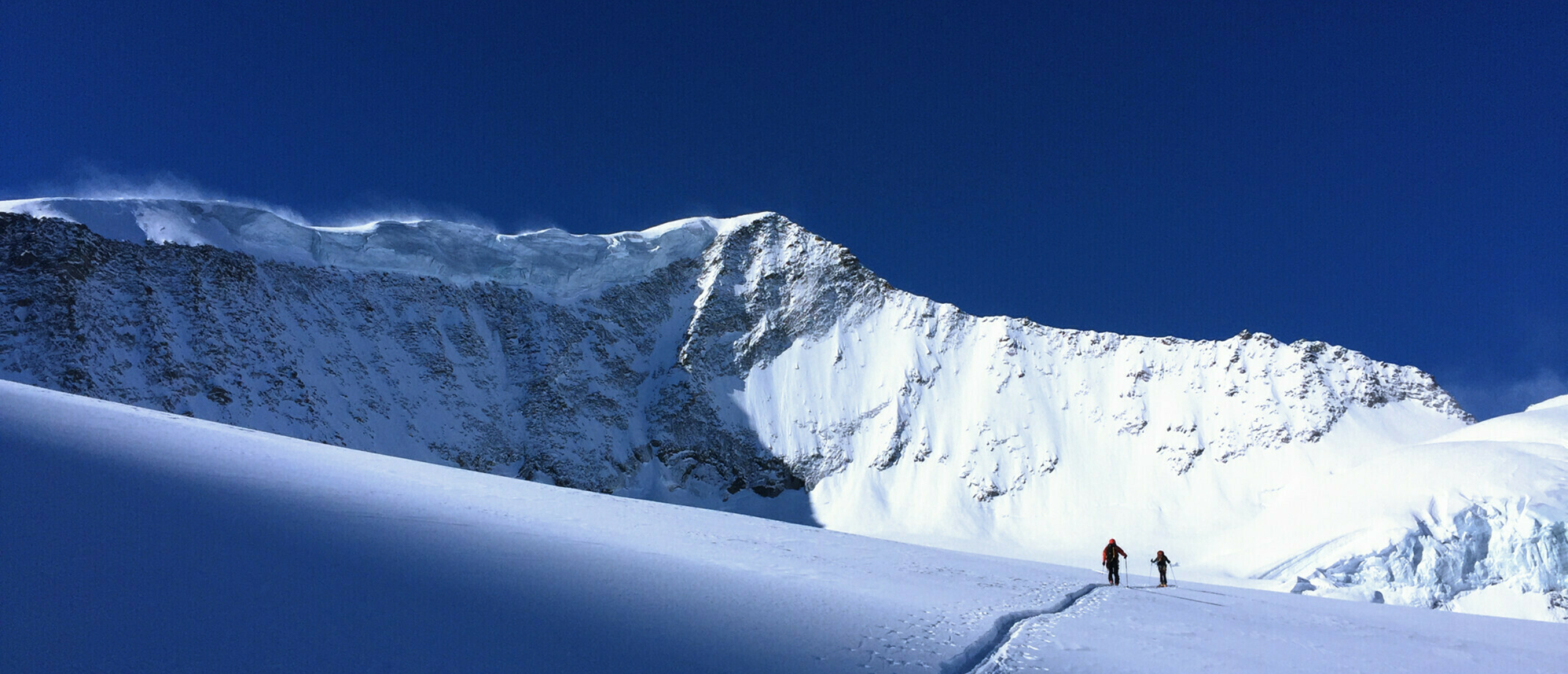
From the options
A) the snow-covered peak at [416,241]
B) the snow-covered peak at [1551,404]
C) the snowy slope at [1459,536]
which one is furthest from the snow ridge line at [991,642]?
the snow-covered peak at [416,241]

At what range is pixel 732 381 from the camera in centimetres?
10344

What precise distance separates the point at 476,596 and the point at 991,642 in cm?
522

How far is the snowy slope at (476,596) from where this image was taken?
197 inches

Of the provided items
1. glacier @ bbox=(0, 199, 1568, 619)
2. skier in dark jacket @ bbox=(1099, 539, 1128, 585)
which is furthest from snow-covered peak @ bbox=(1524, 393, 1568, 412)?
skier in dark jacket @ bbox=(1099, 539, 1128, 585)

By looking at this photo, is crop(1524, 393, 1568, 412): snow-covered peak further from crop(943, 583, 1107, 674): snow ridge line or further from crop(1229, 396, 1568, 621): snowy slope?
crop(943, 583, 1107, 674): snow ridge line

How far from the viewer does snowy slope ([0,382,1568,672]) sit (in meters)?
5.00

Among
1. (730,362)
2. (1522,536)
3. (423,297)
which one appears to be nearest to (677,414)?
(730,362)

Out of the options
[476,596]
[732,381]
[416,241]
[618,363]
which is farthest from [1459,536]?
[416,241]

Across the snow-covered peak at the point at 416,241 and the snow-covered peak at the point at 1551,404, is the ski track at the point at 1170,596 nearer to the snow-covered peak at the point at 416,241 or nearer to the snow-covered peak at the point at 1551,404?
the snow-covered peak at the point at 1551,404

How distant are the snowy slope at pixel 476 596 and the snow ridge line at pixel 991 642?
0.04 metres

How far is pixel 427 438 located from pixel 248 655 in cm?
8494

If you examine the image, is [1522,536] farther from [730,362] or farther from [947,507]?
[730,362]

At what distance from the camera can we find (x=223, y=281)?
81.4m

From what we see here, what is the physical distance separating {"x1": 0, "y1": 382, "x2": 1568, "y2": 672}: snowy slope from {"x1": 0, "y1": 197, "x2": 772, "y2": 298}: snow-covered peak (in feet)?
275
